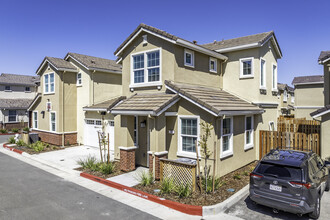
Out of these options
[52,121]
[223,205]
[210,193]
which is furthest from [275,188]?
[52,121]

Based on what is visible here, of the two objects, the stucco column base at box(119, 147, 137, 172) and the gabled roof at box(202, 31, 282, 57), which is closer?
the stucco column base at box(119, 147, 137, 172)

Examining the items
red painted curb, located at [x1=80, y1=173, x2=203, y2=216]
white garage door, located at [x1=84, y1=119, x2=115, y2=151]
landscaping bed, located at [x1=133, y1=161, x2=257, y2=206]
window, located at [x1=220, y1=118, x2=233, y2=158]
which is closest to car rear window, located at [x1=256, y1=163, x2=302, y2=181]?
landscaping bed, located at [x1=133, y1=161, x2=257, y2=206]

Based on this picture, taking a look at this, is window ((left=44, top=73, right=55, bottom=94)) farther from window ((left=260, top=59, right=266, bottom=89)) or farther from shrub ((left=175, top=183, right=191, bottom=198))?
window ((left=260, top=59, right=266, bottom=89))

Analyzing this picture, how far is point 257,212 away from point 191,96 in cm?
496

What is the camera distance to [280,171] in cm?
647

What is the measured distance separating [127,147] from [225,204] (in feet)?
18.1

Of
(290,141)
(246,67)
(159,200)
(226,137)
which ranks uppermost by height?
(246,67)

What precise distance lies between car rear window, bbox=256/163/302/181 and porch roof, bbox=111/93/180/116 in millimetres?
4574

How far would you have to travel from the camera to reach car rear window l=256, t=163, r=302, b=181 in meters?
6.22

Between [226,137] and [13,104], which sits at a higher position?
[13,104]

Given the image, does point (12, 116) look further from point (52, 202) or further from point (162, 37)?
point (162, 37)

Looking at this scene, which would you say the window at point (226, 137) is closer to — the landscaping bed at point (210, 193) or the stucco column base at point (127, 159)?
the landscaping bed at point (210, 193)

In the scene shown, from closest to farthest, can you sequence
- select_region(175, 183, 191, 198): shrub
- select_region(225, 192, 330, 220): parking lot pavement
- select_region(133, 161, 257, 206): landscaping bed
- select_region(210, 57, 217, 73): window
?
select_region(225, 192, 330, 220): parking lot pavement → select_region(133, 161, 257, 206): landscaping bed → select_region(175, 183, 191, 198): shrub → select_region(210, 57, 217, 73): window

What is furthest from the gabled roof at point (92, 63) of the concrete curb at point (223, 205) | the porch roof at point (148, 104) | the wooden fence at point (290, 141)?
the concrete curb at point (223, 205)
